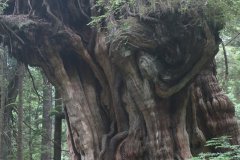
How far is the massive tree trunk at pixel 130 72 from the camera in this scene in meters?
6.77

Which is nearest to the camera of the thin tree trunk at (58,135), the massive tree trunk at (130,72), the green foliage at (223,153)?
the green foliage at (223,153)

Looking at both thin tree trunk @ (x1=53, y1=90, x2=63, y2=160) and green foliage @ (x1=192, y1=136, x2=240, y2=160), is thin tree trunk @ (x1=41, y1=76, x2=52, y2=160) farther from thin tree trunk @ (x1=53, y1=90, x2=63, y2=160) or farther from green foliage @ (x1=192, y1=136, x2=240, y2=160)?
green foliage @ (x1=192, y1=136, x2=240, y2=160)

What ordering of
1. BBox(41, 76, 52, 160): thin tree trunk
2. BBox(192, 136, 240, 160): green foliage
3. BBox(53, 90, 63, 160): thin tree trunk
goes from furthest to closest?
1. BBox(41, 76, 52, 160): thin tree trunk
2. BBox(53, 90, 63, 160): thin tree trunk
3. BBox(192, 136, 240, 160): green foliage

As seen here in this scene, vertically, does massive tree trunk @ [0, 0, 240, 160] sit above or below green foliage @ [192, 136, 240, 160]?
above

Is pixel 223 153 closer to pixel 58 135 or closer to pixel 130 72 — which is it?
pixel 130 72

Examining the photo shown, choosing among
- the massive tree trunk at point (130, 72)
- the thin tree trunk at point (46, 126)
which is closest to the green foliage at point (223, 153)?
the massive tree trunk at point (130, 72)

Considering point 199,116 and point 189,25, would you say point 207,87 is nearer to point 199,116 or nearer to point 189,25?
point 199,116

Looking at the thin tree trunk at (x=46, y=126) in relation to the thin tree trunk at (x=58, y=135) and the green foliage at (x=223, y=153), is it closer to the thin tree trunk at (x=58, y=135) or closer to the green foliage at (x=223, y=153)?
the thin tree trunk at (x=58, y=135)

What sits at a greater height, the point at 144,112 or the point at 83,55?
the point at 83,55

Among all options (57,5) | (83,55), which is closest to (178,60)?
(83,55)

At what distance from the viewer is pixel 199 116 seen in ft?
27.1

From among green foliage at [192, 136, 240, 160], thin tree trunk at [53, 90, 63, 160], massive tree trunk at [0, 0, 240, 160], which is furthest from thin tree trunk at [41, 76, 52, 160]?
green foliage at [192, 136, 240, 160]

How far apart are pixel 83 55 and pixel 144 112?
1961 mm

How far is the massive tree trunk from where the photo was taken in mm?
6773
